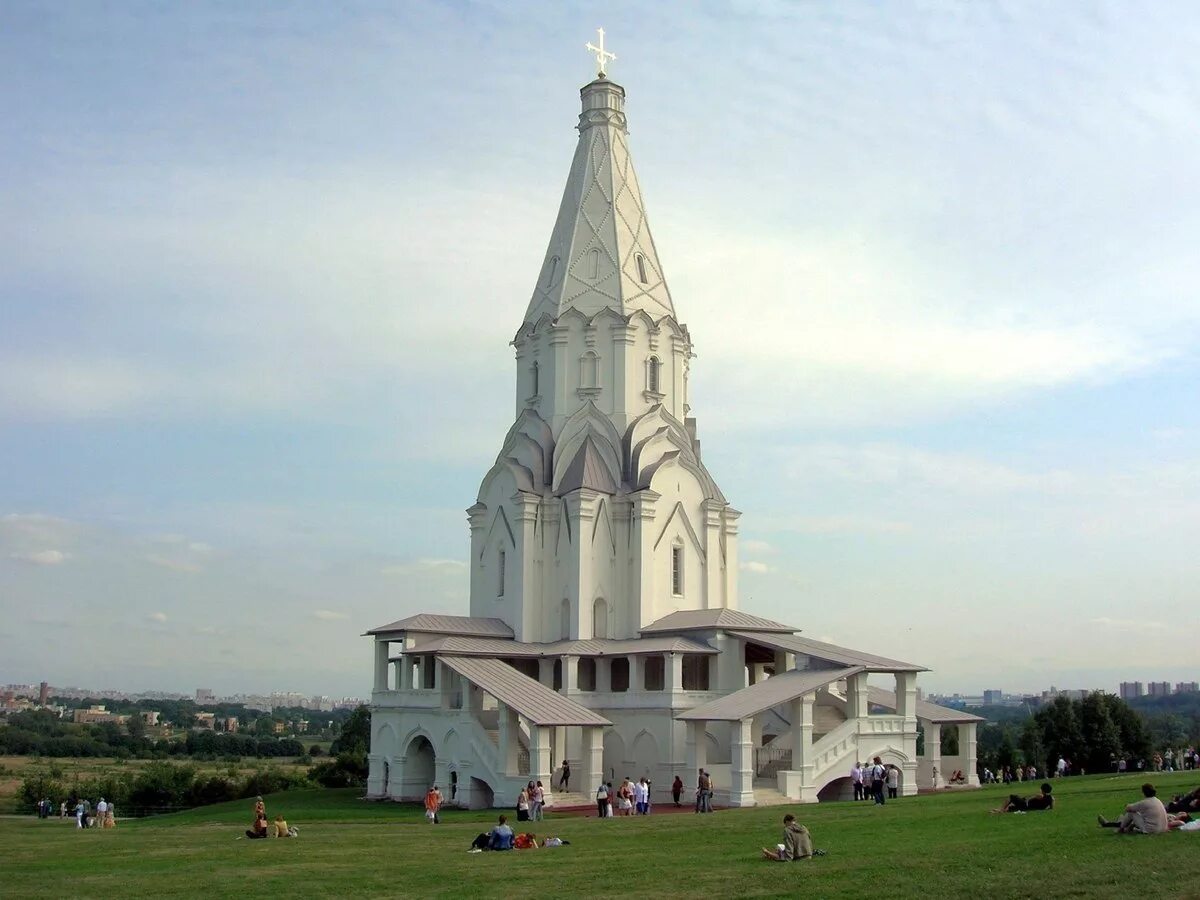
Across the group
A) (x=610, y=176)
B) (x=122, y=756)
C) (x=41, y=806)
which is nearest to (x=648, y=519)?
(x=610, y=176)

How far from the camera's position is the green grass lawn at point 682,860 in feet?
47.9

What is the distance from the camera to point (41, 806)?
41.9 metres

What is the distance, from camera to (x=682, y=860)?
18.1m

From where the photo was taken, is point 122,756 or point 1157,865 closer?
point 1157,865

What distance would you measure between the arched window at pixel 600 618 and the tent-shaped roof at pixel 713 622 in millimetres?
1699

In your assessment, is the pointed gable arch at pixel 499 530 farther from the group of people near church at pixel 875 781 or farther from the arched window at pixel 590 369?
the group of people near church at pixel 875 781

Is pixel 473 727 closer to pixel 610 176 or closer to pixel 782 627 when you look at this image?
pixel 782 627

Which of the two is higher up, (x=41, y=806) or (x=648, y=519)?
(x=648, y=519)

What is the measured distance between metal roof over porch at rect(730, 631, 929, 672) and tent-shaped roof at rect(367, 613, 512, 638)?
870 centimetres

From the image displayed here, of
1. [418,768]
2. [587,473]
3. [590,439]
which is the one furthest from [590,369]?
[418,768]

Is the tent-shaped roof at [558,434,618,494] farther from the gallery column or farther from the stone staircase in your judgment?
the stone staircase

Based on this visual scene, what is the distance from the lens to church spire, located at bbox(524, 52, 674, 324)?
46219mm

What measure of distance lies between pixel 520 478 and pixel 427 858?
82.5 ft

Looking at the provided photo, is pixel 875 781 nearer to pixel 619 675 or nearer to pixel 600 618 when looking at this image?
pixel 619 675
